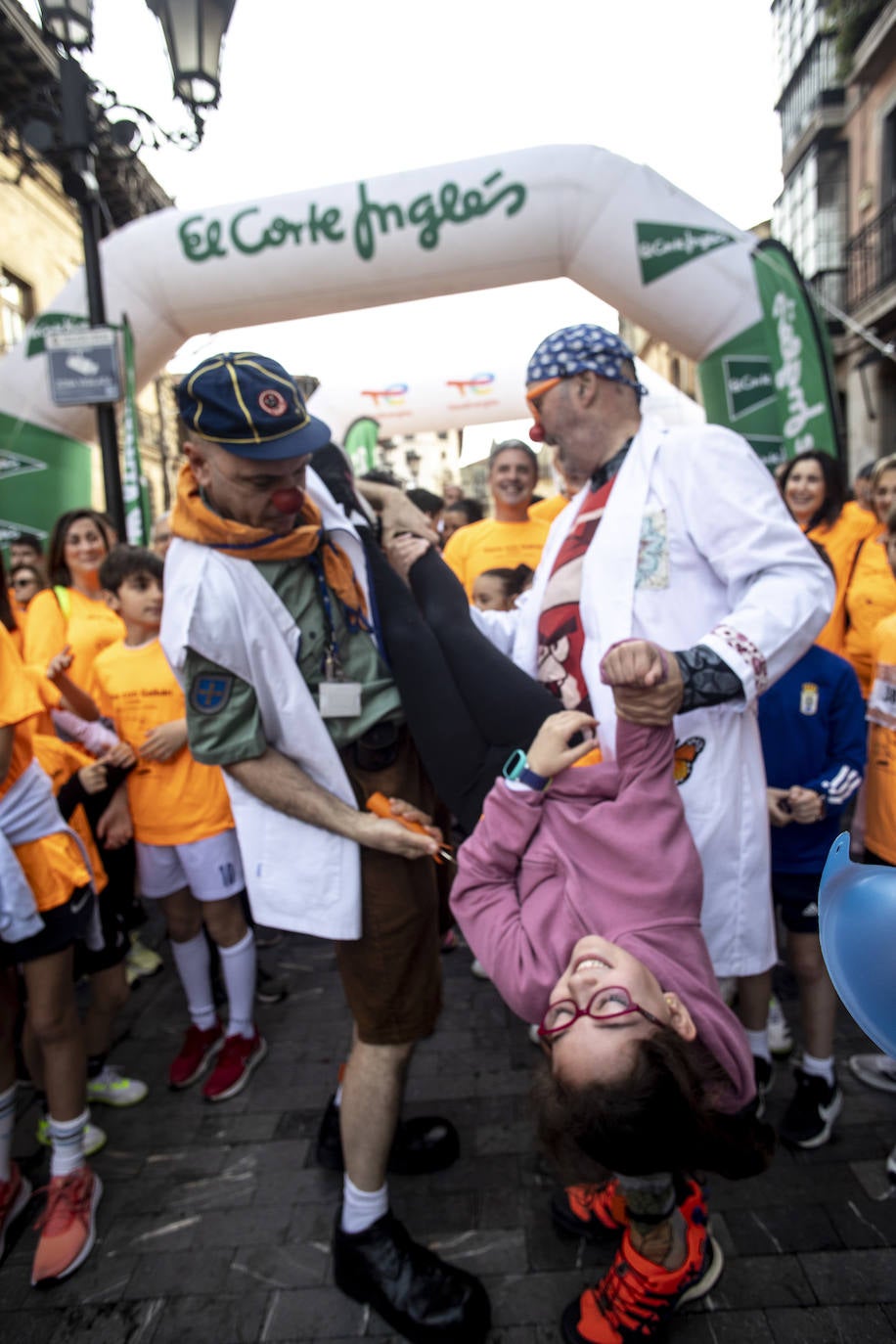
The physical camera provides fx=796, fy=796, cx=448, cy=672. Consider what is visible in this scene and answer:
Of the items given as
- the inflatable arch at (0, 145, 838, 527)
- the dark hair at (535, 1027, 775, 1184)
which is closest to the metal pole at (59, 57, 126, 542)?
the inflatable arch at (0, 145, 838, 527)

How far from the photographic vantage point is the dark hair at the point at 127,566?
298 cm

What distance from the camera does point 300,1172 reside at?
7.67 feet

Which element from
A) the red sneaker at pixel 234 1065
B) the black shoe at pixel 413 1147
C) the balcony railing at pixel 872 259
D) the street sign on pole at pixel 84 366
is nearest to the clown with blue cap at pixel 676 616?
the black shoe at pixel 413 1147

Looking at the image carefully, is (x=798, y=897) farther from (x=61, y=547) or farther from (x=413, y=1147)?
(x=61, y=547)

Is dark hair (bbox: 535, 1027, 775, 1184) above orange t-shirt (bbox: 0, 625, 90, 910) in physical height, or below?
below

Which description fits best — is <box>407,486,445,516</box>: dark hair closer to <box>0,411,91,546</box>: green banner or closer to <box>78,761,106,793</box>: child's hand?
<box>0,411,91,546</box>: green banner

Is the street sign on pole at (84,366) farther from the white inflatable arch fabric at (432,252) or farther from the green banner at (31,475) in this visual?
the green banner at (31,475)

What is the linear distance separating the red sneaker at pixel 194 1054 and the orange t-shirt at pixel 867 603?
3.01 m

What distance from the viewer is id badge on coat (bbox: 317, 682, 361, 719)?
1.79 meters

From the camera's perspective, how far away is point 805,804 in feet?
7.19

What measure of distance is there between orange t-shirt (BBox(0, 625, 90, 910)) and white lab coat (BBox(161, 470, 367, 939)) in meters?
0.50

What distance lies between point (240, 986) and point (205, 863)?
0.47m

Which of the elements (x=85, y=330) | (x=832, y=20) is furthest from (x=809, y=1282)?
(x=832, y=20)

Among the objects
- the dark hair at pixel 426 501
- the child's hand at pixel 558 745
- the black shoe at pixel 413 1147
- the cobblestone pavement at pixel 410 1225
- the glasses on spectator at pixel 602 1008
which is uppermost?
the dark hair at pixel 426 501
